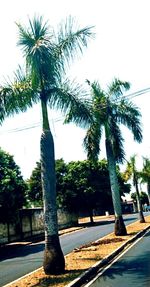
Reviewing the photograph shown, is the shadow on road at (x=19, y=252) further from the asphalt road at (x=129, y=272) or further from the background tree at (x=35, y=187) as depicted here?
the background tree at (x=35, y=187)

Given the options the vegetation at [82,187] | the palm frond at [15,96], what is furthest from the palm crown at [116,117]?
the vegetation at [82,187]

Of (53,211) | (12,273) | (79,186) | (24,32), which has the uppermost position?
(24,32)

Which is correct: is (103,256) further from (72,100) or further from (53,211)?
(72,100)

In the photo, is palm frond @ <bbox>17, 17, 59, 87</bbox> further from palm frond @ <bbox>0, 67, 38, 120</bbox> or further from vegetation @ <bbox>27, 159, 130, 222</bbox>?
vegetation @ <bbox>27, 159, 130, 222</bbox>

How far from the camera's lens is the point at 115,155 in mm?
23797

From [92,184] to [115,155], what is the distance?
2187 centimetres

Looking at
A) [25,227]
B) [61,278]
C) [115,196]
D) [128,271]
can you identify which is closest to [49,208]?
[61,278]

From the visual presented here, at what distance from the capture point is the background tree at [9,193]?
79.8ft

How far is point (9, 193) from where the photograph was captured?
24.5 meters

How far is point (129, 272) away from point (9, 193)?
1491 cm

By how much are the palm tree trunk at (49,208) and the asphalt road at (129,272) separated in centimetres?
167

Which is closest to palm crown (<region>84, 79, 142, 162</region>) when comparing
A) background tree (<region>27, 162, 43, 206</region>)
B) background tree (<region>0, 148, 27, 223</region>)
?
background tree (<region>0, 148, 27, 223</region>)

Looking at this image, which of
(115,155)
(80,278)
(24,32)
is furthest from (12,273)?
(115,155)

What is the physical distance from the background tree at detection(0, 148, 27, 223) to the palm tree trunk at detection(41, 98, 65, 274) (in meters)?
12.4
